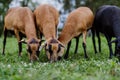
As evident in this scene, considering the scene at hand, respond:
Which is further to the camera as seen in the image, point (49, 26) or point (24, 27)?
point (24, 27)

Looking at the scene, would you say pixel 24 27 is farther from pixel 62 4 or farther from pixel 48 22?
pixel 62 4

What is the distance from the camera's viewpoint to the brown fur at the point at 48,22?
12.4m

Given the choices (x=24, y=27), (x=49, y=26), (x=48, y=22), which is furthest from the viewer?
(x=24, y=27)

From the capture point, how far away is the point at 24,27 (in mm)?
13742

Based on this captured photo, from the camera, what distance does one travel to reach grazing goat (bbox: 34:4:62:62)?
482 inches

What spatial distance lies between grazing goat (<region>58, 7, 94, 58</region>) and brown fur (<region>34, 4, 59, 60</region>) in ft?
1.38

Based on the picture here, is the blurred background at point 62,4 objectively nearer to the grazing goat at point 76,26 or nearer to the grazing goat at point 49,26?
the grazing goat at point 76,26

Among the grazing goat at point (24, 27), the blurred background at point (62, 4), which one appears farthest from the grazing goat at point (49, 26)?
the blurred background at point (62, 4)

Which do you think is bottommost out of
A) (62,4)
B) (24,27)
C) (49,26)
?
(62,4)

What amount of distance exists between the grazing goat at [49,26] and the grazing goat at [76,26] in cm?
42

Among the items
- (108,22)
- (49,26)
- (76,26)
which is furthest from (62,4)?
(49,26)

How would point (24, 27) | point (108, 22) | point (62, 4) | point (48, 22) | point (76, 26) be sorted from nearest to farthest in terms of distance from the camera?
point (48, 22) → point (24, 27) → point (76, 26) → point (108, 22) → point (62, 4)

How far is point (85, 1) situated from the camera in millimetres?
37594

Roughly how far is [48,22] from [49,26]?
10.0 inches
